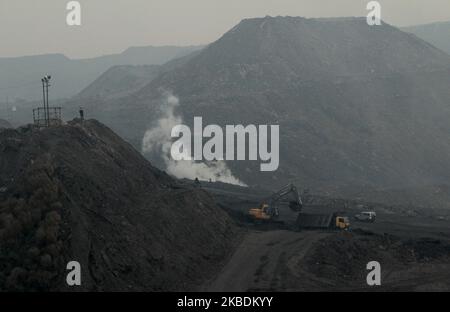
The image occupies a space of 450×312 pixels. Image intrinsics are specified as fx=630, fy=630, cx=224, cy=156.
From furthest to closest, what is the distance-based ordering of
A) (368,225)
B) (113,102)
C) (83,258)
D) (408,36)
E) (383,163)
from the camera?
1. (408,36)
2. (113,102)
3. (383,163)
4. (368,225)
5. (83,258)

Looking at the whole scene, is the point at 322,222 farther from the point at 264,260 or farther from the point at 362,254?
the point at 264,260

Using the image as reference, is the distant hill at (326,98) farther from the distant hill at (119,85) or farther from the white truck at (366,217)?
the distant hill at (119,85)

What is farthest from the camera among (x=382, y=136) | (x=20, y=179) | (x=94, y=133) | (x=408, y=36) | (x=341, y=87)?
(x=408, y=36)

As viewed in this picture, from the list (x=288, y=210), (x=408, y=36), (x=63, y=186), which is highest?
(x=408, y=36)

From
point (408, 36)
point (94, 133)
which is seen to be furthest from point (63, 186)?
point (408, 36)

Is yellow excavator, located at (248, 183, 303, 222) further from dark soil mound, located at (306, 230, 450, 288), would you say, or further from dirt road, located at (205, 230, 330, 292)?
dark soil mound, located at (306, 230, 450, 288)

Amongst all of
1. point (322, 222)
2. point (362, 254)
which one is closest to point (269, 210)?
point (322, 222)

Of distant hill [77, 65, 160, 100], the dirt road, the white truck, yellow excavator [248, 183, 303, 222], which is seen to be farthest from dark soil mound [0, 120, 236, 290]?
distant hill [77, 65, 160, 100]

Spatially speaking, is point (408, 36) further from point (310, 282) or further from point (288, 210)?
point (310, 282)
